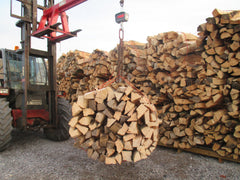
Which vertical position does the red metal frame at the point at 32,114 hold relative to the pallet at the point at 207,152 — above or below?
above

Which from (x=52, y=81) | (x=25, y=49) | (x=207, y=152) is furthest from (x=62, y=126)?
(x=207, y=152)

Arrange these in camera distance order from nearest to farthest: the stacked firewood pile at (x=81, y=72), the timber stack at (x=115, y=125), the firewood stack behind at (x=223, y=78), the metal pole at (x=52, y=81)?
the timber stack at (x=115, y=125)
the firewood stack behind at (x=223, y=78)
the metal pole at (x=52, y=81)
the stacked firewood pile at (x=81, y=72)

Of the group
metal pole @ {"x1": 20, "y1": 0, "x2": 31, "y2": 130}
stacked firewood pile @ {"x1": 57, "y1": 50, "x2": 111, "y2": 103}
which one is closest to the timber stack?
metal pole @ {"x1": 20, "y1": 0, "x2": 31, "y2": 130}

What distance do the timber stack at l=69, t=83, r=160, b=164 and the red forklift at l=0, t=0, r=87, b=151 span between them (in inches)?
78.8

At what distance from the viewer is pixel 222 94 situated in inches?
145

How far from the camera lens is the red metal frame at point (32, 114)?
4508mm

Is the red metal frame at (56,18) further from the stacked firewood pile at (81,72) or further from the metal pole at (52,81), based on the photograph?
the stacked firewood pile at (81,72)

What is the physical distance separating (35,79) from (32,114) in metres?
0.85

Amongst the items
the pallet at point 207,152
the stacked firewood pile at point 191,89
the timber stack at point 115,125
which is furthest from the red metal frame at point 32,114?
the pallet at point 207,152

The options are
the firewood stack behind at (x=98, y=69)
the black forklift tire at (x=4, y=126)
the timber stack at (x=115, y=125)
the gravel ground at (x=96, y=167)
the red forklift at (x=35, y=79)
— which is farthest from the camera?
the firewood stack behind at (x=98, y=69)

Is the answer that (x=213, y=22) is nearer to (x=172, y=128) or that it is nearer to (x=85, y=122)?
(x=172, y=128)

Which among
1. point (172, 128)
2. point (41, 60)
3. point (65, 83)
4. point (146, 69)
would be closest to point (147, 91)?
point (146, 69)

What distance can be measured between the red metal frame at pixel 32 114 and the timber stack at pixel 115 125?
2.17 meters

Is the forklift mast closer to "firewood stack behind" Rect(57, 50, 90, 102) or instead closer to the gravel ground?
the gravel ground
